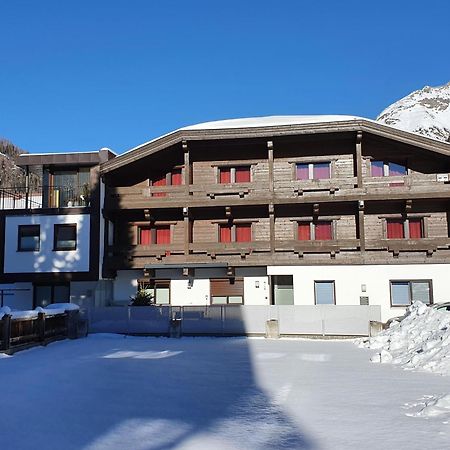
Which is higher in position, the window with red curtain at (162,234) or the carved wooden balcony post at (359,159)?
the carved wooden balcony post at (359,159)

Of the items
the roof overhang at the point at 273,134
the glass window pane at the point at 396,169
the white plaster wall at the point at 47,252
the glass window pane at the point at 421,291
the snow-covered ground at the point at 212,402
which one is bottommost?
the snow-covered ground at the point at 212,402

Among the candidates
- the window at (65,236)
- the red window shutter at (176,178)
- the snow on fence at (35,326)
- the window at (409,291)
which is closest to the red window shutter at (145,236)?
the red window shutter at (176,178)

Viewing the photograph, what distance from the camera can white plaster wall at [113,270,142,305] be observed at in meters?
27.0

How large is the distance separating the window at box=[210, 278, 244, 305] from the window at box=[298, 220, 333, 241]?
160 inches

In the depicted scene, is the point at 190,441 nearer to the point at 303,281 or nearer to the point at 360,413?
the point at 360,413

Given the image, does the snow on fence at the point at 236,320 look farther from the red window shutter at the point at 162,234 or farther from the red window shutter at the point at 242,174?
the red window shutter at the point at 242,174

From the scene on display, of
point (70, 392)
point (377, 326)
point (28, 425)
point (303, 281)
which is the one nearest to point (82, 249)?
point (303, 281)

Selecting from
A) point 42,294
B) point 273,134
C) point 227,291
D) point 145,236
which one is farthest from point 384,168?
point 42,294

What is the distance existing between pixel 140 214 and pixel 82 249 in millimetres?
3610

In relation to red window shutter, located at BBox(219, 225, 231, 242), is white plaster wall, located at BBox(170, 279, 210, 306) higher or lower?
lower

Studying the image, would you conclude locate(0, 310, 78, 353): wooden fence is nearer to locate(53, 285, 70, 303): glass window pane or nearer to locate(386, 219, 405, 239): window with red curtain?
locate(53, 285, 70, 303): glass window pane

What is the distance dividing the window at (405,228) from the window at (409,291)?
8.50 feet

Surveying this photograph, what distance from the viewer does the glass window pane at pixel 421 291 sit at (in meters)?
→ 23.8

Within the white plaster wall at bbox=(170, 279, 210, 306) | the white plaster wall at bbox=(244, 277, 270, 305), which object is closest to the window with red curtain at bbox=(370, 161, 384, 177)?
the white plaster wall at bbox=(244, 277, 270, 305)
